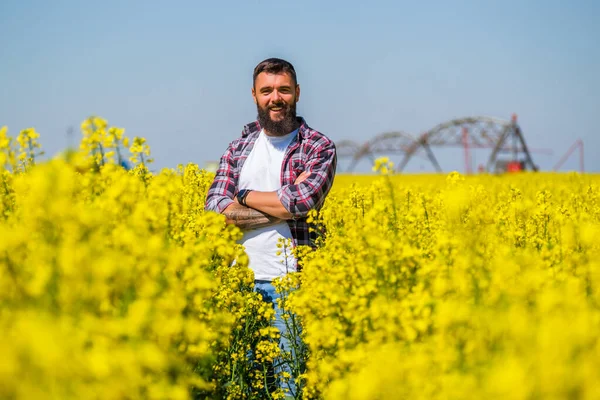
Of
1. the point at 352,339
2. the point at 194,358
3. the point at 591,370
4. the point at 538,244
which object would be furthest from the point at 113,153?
the point at 538,244

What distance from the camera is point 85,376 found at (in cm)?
171

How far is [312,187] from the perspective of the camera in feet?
13.6

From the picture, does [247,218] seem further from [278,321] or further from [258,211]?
[278,321]

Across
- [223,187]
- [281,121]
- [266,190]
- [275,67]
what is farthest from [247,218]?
[275,67]

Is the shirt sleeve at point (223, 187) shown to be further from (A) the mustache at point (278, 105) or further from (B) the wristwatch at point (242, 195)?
(A) the mustache at point (278, 105)

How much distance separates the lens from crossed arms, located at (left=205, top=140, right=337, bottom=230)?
410cm

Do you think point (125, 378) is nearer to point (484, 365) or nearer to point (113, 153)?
point (484, 365)

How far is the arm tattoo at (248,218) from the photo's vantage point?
166 inches

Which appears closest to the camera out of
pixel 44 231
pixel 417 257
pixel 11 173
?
pixel 44 231

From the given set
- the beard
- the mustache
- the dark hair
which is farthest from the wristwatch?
the dark hair

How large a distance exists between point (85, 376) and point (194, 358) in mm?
1170

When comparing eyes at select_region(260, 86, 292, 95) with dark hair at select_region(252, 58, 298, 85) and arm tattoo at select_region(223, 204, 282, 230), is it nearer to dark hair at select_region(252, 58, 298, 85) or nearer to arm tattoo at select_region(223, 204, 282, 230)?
dark hair at select_region(252, 58, 298, 85)

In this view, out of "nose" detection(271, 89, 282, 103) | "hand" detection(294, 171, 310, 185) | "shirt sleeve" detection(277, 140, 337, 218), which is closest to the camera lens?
"shirt sleeve" detection(277, 140, 337, 218)

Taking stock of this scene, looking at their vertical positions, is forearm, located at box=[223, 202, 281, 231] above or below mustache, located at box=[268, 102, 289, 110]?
below
